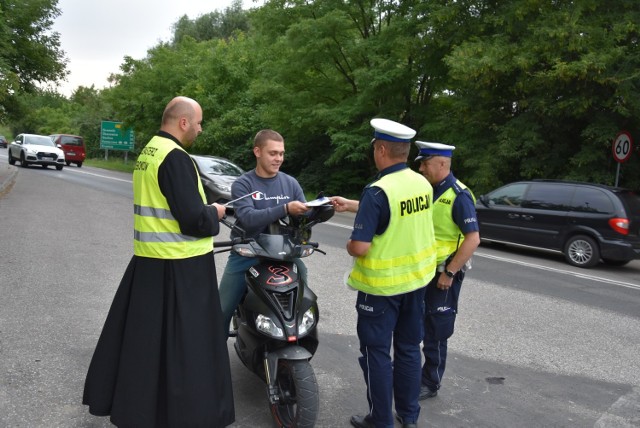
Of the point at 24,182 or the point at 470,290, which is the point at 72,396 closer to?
the point at 470,290

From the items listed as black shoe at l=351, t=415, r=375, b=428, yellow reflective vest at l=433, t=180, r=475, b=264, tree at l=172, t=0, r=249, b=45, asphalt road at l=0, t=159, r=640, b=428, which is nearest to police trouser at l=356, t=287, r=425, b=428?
black shoe at l=351, t=415, r=375, b=428

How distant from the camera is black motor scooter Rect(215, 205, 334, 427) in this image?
3.20 m

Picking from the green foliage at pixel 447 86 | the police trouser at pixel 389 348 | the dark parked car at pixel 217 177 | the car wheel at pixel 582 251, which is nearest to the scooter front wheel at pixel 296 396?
the police trouser at pixel 389 348

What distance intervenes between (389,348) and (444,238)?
1055mm

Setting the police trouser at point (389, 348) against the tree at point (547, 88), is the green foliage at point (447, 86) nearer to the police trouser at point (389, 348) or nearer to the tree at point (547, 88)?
the tree at point (547, 88)

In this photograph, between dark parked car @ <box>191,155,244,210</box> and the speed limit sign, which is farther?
dark parked car @ <box>191,155,244,210</box>

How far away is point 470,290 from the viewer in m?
7.66

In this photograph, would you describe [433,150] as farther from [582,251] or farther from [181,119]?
[582,251]

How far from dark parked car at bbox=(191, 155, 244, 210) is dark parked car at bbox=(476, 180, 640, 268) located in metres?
6.70

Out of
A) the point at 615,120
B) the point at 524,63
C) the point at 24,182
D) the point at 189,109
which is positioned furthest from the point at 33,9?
the point at 189,109

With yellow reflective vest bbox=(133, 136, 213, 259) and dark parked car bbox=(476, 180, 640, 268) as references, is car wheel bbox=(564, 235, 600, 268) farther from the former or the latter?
yellow reflective vest bbox=(133, 136, 213, 259)

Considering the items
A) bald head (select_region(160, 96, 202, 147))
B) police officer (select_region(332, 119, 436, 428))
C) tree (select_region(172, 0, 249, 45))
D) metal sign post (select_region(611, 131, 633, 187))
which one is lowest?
police officer (select_region(332, 119, 436, 428))

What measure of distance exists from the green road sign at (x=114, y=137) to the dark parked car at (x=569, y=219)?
3627 centimetres

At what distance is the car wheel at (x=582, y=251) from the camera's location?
34.1 feet
